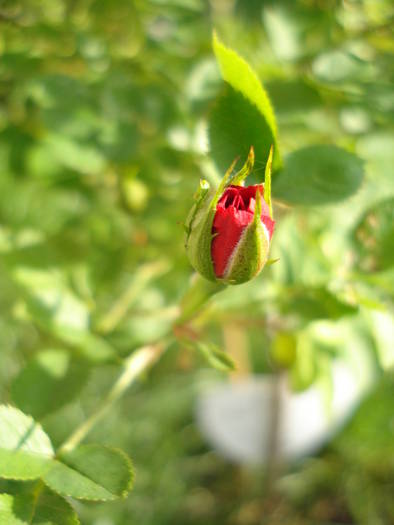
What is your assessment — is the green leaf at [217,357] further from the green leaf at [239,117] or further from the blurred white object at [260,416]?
the blurred white object at [260,416]

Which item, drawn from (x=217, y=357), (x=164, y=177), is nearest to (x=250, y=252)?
(x=217, y=357)

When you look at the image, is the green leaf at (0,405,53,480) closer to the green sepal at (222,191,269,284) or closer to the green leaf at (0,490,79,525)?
the green leaf at (0,490,79,525)

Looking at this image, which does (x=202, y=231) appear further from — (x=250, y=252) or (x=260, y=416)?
(x=260, y=416)

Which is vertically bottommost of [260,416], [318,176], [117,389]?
[260,416]

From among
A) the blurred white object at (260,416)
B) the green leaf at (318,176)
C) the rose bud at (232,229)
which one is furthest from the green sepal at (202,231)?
the blurred white object at (260,416)

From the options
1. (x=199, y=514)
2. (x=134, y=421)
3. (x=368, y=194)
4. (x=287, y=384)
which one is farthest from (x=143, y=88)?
(x=199, y=514)

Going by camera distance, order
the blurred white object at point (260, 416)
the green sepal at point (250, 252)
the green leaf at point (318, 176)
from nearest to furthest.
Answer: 1. the green sepal at point (250, 252)
2. the green leaf at point (318, 176)
3. the blurred white object at point (260, 416)

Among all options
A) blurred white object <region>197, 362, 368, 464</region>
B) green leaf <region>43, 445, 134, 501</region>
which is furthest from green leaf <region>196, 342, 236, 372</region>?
blurred white object <region>197, 362, 368, 464</region>
